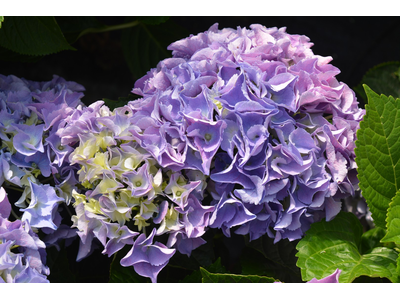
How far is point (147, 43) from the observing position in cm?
120

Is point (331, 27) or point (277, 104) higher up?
point (277, 104)

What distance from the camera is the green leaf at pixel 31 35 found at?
0.89 m

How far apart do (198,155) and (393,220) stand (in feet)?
1.02

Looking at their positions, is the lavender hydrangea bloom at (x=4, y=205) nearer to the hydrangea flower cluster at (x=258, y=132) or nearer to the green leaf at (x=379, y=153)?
the hydrangea flower cluster at (x=258, y=132)

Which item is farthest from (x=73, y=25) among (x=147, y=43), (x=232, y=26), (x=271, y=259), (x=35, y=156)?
(x=271, y=259)

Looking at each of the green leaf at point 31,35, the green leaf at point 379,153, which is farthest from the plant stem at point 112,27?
the green leaf at point 379,153

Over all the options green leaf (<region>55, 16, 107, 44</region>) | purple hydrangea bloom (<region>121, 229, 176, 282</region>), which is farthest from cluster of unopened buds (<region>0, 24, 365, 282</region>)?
green leaf (<region>55, 16, 107, 44</region>)

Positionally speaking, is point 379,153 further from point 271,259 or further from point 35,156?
point 35,156

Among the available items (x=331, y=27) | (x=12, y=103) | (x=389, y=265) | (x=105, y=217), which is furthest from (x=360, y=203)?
(x=331, y=27)

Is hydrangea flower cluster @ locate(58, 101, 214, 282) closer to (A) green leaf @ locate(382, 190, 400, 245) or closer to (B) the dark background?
(A) green leaf @ locate(382, 190, 400, 245)

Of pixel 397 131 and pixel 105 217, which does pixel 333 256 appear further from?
pixel 105 217

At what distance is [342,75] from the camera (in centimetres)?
153

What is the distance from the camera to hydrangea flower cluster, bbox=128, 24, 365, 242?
64cm
